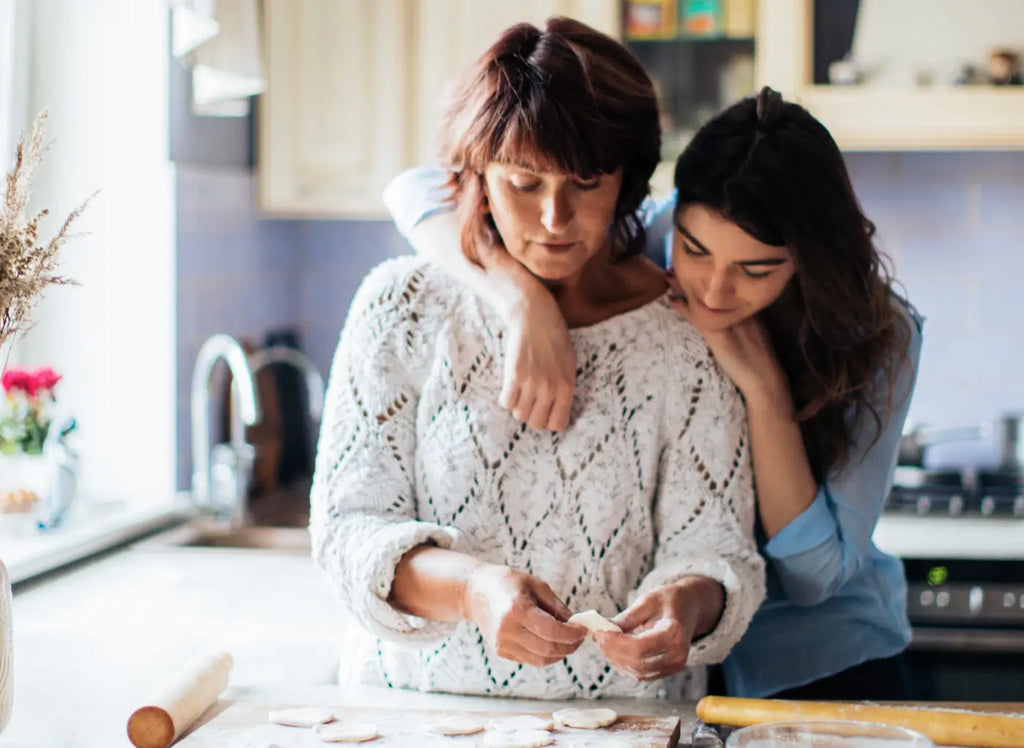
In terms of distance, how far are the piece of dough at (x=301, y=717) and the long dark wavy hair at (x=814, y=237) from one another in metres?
0.59

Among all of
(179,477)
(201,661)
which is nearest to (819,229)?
(201,661)

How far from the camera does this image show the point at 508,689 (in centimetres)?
123

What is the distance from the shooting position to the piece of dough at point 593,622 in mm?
1031

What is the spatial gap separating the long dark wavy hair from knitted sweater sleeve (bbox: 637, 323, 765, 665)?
106 mm

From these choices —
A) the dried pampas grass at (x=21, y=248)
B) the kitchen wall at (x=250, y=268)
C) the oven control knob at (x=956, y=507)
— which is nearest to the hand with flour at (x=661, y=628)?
the dried pampas grass at (x=21, y=248)

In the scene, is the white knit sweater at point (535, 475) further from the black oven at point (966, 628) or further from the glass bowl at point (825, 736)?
the black oven at point (966, 628)

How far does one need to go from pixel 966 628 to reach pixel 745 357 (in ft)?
3.79

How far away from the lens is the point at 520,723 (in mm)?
1062

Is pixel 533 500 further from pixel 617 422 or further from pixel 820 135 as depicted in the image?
pixel 820 135

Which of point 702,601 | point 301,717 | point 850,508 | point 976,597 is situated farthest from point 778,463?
point 976,597

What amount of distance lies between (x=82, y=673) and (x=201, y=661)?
31 cm

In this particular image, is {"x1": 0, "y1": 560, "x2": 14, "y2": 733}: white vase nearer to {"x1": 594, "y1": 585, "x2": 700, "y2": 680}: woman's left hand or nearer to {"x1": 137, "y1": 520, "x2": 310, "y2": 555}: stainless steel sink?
{"x1": 594, "y1": 585, "x2": 700, "y2": 680}: woman's left hand

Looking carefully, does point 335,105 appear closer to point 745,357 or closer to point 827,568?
point 745,357

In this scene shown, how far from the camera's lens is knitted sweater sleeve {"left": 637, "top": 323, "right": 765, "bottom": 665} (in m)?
1.18
